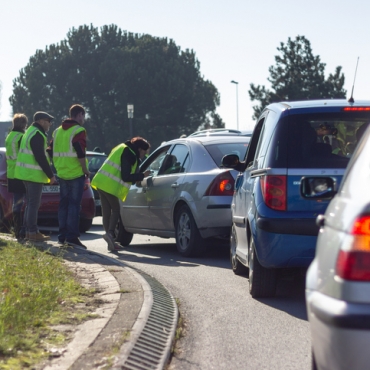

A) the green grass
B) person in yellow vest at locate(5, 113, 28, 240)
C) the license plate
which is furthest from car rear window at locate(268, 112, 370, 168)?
the license plate

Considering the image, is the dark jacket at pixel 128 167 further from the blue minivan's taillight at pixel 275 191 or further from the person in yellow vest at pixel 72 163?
the blue minivan's taillight at pixel 275 191

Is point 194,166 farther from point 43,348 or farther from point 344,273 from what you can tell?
point 344,273

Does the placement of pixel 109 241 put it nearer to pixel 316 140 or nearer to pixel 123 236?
pixel 123 236

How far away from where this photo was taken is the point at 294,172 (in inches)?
273

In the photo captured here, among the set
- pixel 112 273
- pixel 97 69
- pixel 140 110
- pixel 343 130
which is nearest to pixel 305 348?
pixel 343 130

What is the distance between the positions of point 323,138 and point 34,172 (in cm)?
584

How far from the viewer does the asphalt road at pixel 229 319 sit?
17.2ft

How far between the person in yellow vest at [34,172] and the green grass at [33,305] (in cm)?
245

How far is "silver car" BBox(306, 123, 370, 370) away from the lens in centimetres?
322

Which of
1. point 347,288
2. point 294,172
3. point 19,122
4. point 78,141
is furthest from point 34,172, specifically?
point 347,288

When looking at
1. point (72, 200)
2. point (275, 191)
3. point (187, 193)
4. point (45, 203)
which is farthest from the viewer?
point (45, 203)

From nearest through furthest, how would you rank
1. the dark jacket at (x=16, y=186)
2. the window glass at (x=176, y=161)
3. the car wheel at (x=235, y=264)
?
the car wheel at (x=235, y=264) < the window glass at (x=176, y=161) < the dark jacket at (x=16, y=186)

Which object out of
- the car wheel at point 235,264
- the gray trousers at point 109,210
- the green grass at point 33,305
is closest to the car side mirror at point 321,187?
the green grass at point 33,305

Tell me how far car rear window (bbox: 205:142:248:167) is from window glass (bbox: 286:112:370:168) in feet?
12.0
